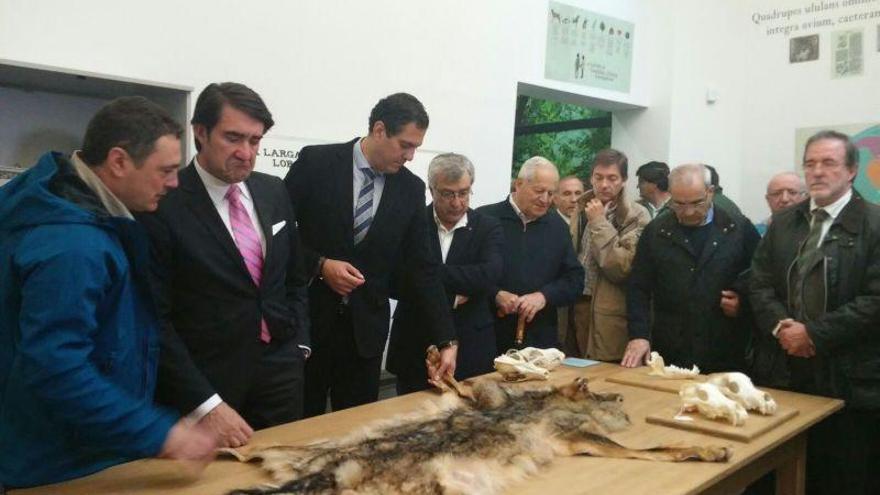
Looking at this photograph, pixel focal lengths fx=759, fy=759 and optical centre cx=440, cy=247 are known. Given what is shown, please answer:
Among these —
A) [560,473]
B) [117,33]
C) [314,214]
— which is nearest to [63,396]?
[560,473]

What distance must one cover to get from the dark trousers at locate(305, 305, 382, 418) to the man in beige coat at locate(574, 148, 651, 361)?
4.49 ft

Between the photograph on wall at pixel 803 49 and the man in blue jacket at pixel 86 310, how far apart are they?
214 inches

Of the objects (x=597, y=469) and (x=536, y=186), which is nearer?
(x=597, y=469)

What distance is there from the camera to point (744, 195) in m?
6.20

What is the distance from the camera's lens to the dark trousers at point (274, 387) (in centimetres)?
213

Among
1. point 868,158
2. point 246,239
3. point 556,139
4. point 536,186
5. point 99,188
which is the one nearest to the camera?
point 99,188

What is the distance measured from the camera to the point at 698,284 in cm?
317

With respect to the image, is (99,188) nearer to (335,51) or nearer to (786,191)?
(335,51)

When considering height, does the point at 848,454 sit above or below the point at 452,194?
below

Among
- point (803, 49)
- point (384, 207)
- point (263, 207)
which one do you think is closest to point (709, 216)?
point (384, 207)

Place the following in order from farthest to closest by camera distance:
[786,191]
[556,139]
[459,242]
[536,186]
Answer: [556,139] → [786,191] → [536,186] → [459,242]

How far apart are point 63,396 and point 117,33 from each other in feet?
7.99

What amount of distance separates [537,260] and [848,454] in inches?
55.7

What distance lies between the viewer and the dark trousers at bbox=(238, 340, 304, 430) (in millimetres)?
2131
